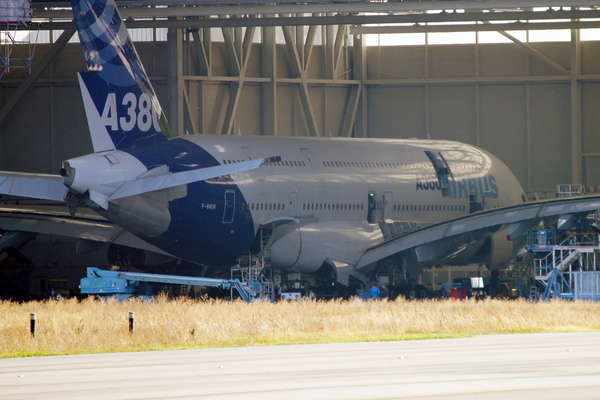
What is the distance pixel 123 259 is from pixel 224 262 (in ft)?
12.8

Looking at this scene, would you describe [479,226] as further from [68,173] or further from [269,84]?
[269,84]

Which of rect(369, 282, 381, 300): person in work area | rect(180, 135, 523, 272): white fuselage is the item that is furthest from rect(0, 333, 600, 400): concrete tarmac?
rect(369, 282, 381, 300): person in work area

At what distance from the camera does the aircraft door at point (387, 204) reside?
30.6 metres

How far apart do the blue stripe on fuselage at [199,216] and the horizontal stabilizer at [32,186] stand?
1949 mm

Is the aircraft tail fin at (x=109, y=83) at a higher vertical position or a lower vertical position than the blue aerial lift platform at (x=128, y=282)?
higher

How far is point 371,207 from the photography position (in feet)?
98.9

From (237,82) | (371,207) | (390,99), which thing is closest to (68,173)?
(371,207)

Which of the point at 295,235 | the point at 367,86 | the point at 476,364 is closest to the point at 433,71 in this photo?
the point at 367,86

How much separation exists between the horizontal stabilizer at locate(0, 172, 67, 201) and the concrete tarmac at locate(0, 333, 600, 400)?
28.2 feet

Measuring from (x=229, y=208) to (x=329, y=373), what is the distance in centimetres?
1464

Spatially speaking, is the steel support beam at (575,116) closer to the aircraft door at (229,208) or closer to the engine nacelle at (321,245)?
the engine nacelle at (321,245)

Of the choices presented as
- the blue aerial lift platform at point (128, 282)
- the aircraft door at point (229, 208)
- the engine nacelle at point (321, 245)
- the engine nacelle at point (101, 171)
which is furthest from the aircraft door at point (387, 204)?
the engine nacelle at point (101, 171)

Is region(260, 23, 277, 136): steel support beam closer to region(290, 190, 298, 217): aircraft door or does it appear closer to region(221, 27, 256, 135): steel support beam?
region(221, 27, 256, 135): steel support beam

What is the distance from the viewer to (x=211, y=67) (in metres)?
41.1
